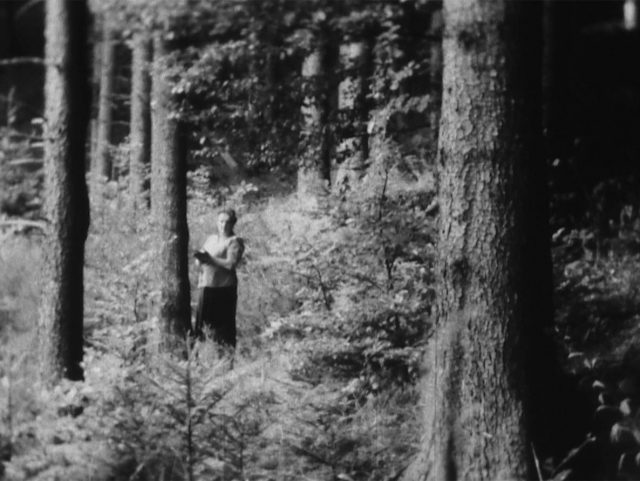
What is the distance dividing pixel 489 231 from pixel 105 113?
5469 mm

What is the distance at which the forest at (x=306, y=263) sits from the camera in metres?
4.62

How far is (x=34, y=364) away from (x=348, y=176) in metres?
3.13

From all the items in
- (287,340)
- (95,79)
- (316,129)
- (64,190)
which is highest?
(95,79)

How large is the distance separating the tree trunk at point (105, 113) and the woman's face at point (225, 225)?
174cm

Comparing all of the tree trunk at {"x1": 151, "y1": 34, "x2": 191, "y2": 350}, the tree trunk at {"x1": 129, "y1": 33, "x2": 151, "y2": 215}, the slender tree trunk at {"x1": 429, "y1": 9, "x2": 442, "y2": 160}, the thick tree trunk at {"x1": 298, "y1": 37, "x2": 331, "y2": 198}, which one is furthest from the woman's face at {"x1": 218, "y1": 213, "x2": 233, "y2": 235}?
the slender tree trunk at {"x1": 429, "y1": 9, "x2": 442, "y2": 160}

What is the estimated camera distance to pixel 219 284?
6621 mm

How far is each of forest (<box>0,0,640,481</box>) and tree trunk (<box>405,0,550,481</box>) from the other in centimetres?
1

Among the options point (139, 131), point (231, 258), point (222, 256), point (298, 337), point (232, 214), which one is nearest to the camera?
point (232, 214)

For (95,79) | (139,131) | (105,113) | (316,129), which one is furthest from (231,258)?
(95,79)

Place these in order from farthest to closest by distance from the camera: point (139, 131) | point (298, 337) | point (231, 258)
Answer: point (139, 131), point (298, 337), point (231, 258)

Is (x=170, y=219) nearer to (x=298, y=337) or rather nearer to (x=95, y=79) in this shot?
(x=298, y=337)

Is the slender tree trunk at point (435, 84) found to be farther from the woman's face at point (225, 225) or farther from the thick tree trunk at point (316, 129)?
the woman's face at point (225, 225)

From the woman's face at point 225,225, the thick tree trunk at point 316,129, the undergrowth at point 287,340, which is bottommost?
the undergrowth at point 287,340

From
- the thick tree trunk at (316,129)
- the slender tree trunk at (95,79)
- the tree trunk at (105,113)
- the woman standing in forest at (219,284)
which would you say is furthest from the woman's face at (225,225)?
the tree trunk at (105,113)
